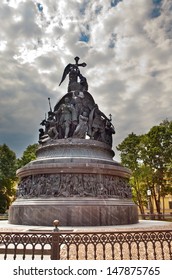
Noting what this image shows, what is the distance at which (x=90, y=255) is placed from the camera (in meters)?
7.50

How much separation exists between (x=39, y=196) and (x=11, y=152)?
1109 inches

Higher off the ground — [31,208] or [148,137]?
[148,137]

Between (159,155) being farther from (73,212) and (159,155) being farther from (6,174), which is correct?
(6,174)

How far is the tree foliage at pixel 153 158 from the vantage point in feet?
105

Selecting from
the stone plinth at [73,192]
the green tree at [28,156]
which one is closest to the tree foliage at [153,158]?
the green tree at [28,156]

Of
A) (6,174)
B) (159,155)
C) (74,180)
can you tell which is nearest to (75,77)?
(74,180)

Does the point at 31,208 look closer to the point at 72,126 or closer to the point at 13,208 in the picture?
the point at 13,208

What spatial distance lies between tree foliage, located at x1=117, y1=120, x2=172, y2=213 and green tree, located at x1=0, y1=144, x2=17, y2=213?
17.1 m

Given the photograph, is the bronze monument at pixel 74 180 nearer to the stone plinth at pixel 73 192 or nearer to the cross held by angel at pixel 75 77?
the stone plinth at pixel 73 192

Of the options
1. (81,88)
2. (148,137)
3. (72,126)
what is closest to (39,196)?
(72,126)

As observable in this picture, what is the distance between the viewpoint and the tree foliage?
31984mm

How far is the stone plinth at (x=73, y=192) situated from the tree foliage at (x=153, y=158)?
52.5 feet

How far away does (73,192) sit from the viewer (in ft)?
48.0

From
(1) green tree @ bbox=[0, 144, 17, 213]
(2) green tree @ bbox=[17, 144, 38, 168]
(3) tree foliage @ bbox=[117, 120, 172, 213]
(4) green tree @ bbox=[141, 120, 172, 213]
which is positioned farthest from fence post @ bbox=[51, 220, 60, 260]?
(1) green tree @ bbox=[0, 144, 17, 213]
